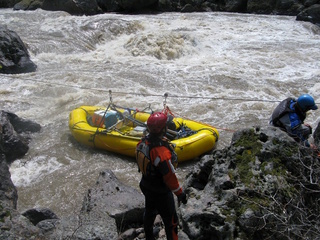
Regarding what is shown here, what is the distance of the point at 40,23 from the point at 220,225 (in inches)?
561

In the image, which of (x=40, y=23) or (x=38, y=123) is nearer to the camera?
(x=38, y=123)

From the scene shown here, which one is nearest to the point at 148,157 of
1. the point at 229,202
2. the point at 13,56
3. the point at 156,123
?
the point at 156,123

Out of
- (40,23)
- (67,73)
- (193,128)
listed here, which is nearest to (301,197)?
(193,128)

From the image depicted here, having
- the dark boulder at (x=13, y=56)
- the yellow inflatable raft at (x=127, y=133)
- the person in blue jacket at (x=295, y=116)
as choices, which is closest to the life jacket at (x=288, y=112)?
the person in blue jacket at (x=295, y=116)

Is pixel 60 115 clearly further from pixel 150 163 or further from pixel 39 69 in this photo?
pixel 150 163

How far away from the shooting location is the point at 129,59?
36.5 feet

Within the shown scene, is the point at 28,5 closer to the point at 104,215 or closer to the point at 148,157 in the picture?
the point at 104,215

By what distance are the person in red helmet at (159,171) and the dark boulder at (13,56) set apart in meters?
8.21

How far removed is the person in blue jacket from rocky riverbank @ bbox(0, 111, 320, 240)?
73cm

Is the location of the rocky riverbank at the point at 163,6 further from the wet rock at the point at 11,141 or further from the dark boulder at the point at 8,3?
the wet rock at the point at 11,141

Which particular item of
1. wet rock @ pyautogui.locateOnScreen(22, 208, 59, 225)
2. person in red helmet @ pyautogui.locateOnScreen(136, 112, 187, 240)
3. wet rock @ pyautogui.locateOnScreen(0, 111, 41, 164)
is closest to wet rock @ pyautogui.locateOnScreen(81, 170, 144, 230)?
wet rock @ pyautogui.locateOnScreen(22, 208, 59, 225)

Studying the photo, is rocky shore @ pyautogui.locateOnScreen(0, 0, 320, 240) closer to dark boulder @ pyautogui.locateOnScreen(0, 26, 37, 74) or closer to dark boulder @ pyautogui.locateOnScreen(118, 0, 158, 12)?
dark boulder @ pyautogui.locateOnScreen(0, 26, 37, 74)

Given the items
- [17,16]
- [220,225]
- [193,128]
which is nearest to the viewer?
[220,225]

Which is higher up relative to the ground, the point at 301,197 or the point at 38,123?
the point at 301,197
